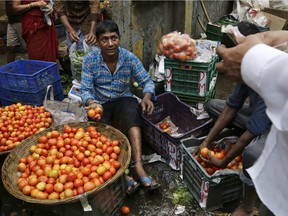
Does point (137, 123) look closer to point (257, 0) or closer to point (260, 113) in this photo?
point (260, 113)

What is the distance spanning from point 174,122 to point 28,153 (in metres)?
1.98

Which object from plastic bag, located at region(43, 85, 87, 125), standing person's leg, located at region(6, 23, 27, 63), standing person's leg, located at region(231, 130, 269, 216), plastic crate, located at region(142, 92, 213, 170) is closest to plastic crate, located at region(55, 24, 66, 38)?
standing person's leg, located at region(6, 23, 27, 63)

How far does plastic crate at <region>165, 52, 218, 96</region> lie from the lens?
389 cm

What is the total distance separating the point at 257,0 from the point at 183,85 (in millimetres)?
3678

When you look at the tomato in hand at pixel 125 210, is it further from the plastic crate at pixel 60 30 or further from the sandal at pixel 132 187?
the plastic crate at pixel 60 30

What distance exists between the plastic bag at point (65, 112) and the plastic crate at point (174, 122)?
2.61 feet

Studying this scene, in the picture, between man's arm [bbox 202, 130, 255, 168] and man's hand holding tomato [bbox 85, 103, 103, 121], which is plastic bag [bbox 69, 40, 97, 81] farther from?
man's arm [bbox 202, 130, 255, 168]

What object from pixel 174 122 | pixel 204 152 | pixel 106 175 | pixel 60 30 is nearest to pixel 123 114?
pixel 174 122

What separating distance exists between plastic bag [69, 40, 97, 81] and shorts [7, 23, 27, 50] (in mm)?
1166

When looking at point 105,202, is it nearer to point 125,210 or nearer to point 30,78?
point 125,210

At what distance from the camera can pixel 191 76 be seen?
4.03 meters

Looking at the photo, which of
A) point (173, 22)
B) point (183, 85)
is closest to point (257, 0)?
point (173, 22)

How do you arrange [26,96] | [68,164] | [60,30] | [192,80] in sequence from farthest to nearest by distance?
[60,30] → [26,96] → [192,80] → [68,164]

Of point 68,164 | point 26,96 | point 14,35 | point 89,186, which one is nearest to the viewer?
point 89,186
